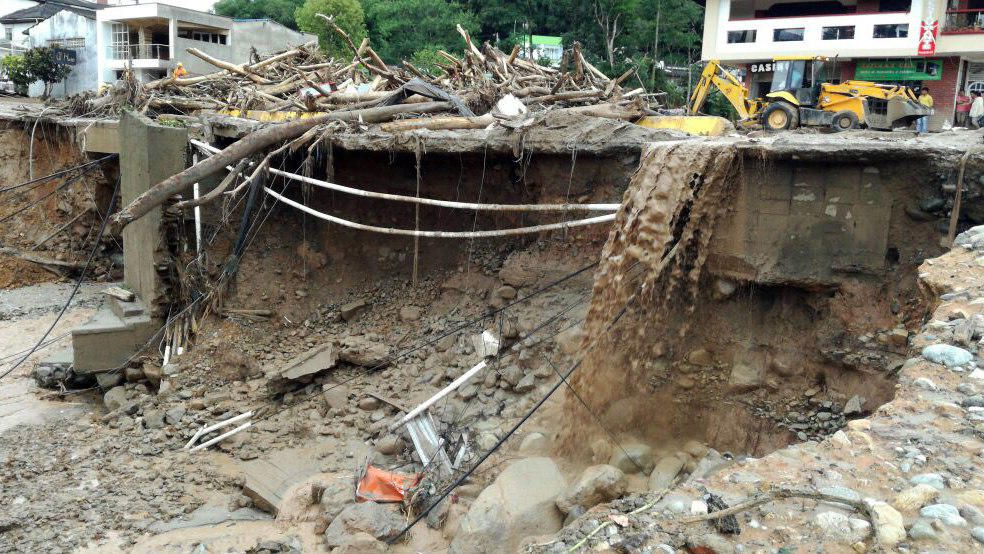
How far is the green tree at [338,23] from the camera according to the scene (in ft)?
95.4

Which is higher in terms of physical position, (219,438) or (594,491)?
(594,491)

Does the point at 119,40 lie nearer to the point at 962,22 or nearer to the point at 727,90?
the point at 727,90

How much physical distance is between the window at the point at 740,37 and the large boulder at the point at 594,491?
72.1ft

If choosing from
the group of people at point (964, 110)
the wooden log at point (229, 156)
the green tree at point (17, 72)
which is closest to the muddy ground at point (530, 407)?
the wooden log at point (229, 156)

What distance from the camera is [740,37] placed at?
24.9m

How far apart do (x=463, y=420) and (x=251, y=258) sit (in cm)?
425

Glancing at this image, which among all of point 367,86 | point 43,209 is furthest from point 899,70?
point 43,209

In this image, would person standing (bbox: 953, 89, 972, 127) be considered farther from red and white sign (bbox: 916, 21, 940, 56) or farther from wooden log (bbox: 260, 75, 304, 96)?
wooden log (bbox: 260, 75, 304, 96)

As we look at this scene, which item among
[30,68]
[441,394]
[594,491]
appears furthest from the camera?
[30,68]

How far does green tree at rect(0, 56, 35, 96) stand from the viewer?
2667cm

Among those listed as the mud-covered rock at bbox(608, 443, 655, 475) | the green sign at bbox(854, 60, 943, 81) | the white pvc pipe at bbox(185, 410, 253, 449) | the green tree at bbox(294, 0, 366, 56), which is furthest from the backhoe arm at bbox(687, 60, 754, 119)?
the green tree at bbox(294, 0, 366, 56)

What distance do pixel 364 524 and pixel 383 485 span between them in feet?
1.88

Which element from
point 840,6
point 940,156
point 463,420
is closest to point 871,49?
point 840,6

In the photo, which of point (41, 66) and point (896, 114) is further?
point (41, 66)
